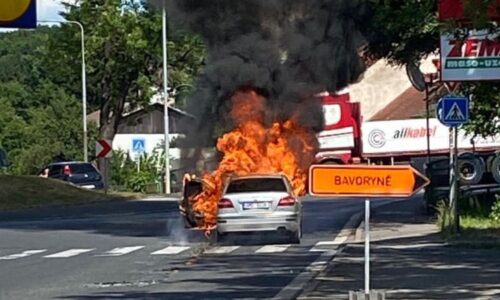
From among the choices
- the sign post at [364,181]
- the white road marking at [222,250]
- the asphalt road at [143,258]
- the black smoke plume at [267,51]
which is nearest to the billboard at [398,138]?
the asphalt road at [143,258]

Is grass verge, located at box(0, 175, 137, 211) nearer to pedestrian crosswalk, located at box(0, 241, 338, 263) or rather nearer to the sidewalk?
pedestrian crosswalk, located at box(0, 241, 338, 263)

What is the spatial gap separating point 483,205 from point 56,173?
28.8 meters

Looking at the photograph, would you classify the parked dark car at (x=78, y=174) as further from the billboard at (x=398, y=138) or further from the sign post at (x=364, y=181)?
the sign post at (x=364, y=181)

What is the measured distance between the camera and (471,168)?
39875 mm

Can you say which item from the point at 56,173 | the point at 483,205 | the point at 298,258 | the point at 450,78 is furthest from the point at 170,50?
the point at 298,258

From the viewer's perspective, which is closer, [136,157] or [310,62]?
[310,62]

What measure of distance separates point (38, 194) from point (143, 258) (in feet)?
84.5

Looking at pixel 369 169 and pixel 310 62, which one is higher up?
pixel 310 62

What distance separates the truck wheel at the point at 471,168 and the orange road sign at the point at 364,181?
84.4ft

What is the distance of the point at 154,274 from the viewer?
21.6m

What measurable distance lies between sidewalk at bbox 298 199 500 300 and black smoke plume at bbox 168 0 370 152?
380 centimetres

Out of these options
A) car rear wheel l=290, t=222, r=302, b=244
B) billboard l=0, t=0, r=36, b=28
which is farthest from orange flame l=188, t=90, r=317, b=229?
billboard l=0, t=0, r=36, b=28

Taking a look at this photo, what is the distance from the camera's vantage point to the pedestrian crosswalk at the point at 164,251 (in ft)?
86.1

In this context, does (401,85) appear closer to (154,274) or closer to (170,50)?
(170,50)
